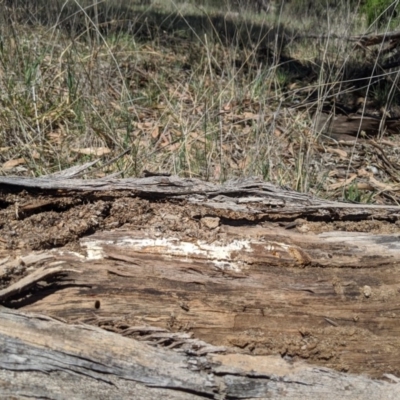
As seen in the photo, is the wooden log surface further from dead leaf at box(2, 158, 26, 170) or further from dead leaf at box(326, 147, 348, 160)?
dead leaf at box(326, 147, 348, 160)

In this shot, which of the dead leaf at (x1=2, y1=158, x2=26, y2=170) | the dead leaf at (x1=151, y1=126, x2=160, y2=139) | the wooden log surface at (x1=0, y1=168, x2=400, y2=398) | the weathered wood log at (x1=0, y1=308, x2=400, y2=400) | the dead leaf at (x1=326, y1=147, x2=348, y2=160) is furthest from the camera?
the dead leaf at (x1=326, y1=147, x2=348, y2=160)

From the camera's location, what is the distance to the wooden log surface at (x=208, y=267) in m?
1.30

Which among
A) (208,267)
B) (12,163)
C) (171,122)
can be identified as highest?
(208,267)

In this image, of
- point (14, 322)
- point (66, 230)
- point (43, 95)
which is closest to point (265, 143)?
point (43, 95)

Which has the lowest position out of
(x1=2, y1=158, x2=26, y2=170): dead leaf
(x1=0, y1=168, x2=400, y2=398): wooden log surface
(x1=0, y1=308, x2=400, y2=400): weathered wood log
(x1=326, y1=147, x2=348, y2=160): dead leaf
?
(x1=2, y1=158, x2=26, y2=170): dead leaf

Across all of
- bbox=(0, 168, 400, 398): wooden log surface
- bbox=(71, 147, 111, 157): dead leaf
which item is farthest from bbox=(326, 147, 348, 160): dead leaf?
bbox=(0, 168, 400, 398): wooden log surface

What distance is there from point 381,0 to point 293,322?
532 cm

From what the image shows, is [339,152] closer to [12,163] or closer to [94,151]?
[94,151]

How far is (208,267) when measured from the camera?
1383mm

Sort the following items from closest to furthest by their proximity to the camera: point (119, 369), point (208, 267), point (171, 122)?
point (119, 369) → point (208, 267) → point (171, 122)

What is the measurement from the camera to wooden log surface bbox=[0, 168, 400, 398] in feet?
4.28

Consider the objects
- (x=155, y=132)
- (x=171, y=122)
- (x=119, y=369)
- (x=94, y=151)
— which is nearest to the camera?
(x=119, y=369)

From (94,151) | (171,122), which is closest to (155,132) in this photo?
(171,122)

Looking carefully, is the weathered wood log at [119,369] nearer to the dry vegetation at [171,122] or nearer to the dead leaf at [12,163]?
the dry vegetation at [171,122]
